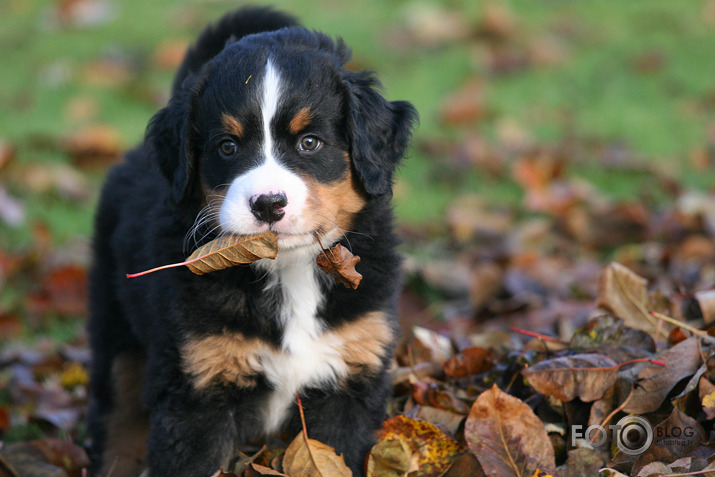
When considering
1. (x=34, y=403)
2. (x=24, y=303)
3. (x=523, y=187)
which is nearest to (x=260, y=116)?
(x=34, y=403)

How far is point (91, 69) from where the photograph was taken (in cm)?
938

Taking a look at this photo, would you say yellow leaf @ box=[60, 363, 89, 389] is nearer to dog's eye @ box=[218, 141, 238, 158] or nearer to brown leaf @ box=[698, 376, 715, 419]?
dog's eye @ box=[218, 141, 238, 158]

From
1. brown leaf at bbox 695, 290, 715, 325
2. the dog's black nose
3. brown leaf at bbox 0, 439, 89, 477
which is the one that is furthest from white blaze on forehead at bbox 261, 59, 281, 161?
brown leaf at bbox 695, 290, 715, 325

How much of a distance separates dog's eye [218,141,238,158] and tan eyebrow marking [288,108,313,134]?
22 cm

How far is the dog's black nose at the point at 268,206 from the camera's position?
2.75 meters

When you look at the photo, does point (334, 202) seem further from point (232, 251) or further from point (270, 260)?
point (232, 251)

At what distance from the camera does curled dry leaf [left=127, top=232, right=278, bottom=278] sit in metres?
2.81

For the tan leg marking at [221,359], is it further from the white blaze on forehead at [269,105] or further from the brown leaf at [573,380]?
the brown leaf at [573,380]

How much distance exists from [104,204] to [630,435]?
2588 mm

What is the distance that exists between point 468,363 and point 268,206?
1288 millimetres


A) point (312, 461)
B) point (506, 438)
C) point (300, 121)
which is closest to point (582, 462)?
point (506, 438)

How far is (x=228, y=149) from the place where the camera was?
121 inches

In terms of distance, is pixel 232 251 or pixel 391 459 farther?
pixel 391 459

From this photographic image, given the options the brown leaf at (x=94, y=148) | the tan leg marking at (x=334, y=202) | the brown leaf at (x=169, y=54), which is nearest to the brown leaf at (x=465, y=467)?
the tan leg marking at (x=334, y=202)
